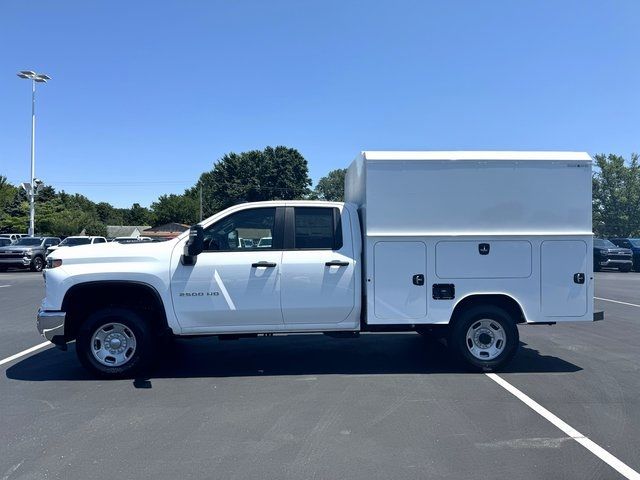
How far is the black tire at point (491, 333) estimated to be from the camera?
656cm

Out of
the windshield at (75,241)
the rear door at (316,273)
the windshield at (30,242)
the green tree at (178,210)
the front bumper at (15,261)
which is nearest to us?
the rear door at (316,273)

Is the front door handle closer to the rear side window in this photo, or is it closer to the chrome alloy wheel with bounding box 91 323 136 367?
the rear side window

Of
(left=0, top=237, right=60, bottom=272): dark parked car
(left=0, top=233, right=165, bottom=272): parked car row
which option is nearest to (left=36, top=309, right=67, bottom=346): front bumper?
(left=0, top=233, right=165, bottom=272): parked car row

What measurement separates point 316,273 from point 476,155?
2.50 m

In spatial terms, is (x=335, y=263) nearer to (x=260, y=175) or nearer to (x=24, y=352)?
(x=24, y=352)

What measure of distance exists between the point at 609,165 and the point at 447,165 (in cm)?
5004

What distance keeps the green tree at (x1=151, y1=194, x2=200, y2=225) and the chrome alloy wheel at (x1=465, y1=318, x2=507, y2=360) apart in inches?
3504

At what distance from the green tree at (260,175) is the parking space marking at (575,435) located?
5611cm

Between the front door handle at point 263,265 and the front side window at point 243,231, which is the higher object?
the front side window at point 243,231

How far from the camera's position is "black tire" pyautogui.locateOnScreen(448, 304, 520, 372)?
6.56 metres

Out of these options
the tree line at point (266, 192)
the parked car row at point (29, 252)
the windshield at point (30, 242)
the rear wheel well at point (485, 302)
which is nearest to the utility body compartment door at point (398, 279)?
the rear wheel well at point (485, 302)

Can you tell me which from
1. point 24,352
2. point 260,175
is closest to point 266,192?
point 260,175

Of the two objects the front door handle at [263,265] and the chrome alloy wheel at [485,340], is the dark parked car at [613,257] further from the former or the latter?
the front door handle at [263,265]

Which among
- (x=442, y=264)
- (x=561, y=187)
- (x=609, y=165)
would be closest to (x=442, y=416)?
(x=442, y=264)
